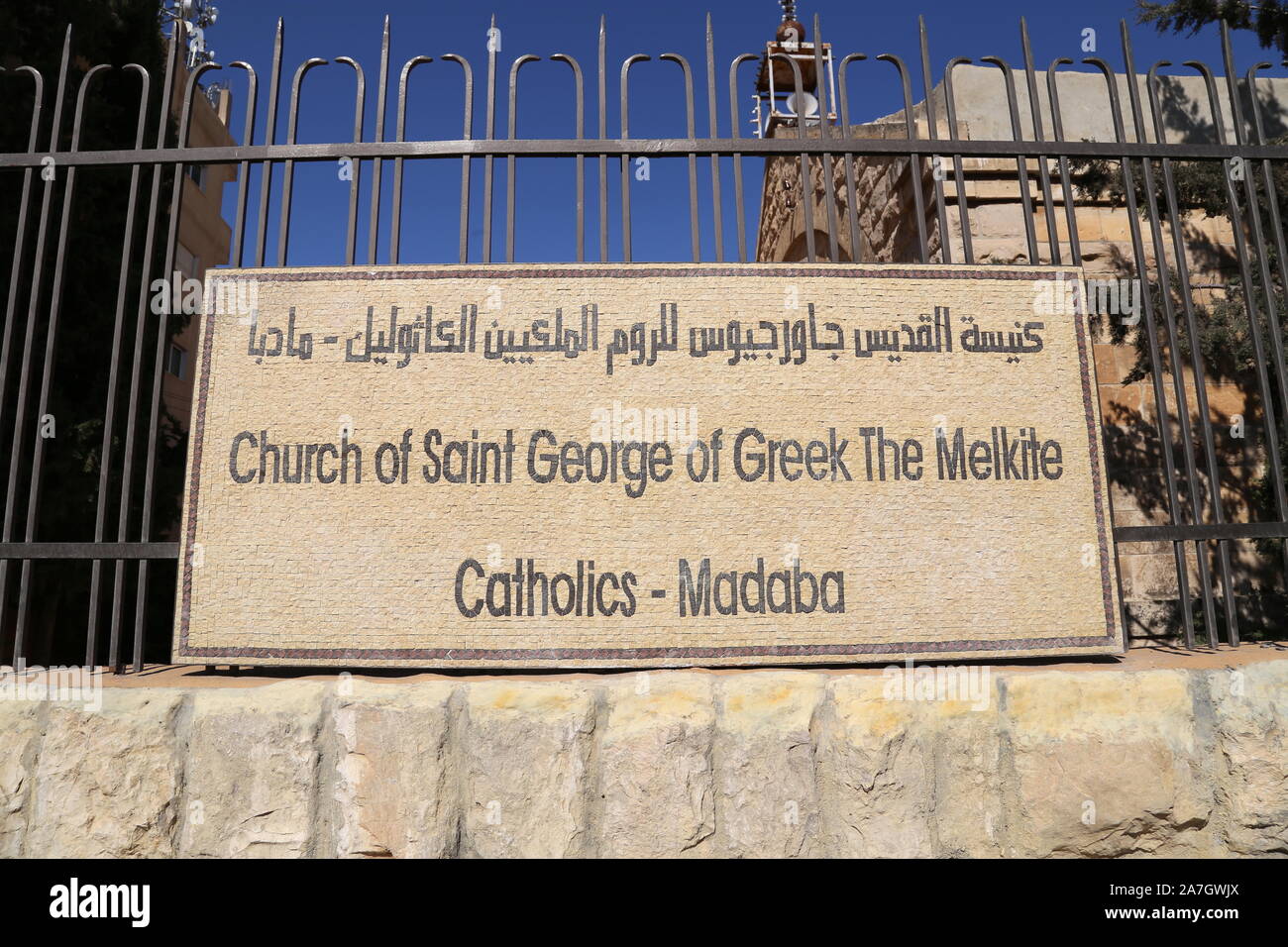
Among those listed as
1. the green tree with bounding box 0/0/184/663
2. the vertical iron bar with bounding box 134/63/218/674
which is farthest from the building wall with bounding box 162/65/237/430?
the vertical iron bar with bounding box 134/63/218/674

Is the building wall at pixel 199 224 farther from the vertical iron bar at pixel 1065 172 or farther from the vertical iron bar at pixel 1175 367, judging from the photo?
the vertical iron bar at pixel 1175 367

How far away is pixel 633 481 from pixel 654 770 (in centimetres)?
89

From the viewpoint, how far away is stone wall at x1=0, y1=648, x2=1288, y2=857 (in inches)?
83.3

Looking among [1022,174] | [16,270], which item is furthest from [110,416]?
A: [1022,174]

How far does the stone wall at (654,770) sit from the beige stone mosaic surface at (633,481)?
21 cm

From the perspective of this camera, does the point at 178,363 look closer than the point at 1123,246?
No

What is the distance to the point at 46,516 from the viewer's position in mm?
5922

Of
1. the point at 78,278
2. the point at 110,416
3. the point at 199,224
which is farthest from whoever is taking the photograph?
the point at 199,224

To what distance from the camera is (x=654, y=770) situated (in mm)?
2113

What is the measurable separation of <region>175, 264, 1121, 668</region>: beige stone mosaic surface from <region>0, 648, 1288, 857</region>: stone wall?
0.21 m

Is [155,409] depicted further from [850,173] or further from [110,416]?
[850,173]

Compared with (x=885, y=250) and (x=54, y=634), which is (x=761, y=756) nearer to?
(x=885, y=250)
